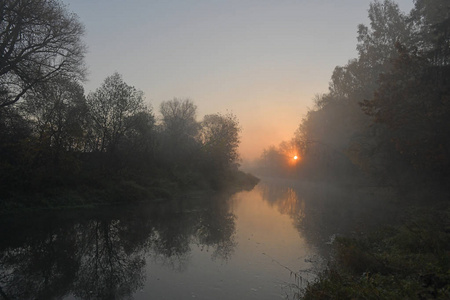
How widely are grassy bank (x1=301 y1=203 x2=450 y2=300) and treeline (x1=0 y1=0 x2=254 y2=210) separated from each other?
18767mm

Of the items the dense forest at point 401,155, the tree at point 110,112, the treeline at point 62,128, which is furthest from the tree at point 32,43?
the dense forest at point 401,155

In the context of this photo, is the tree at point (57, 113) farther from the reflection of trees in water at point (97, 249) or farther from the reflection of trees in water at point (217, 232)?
the reflection of trees in water at point (217, 232)

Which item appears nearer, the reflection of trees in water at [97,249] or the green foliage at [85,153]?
the reflection of trees in water at [97,249]

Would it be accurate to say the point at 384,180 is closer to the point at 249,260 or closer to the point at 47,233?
the point at 249,260

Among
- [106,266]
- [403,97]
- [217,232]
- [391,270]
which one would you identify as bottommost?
[106,266]

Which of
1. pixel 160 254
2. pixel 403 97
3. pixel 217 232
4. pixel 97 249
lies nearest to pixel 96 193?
pixel 217 232

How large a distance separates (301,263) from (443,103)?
50.0 feet

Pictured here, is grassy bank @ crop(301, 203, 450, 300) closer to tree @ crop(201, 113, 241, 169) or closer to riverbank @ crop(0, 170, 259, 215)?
riverbank @ crop(0, 170, 259, 215)

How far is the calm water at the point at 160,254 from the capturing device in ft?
29.6

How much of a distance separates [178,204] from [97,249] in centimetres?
1498

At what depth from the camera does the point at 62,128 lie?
85.7 ft

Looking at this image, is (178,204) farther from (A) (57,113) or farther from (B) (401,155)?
(B) (401,155)

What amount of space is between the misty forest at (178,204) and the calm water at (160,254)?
8cm

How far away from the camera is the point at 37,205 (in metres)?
20.7
